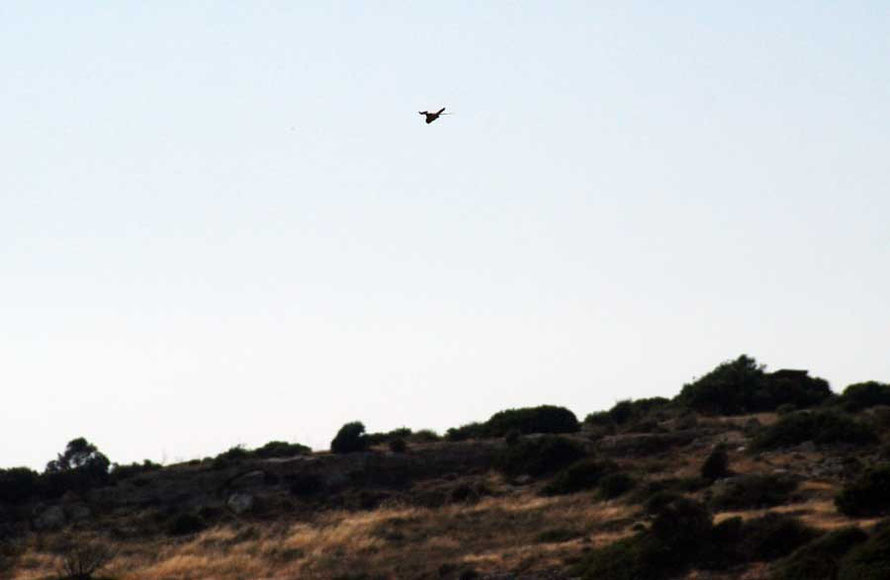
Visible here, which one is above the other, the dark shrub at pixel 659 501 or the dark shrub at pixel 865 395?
the dark shrub at pixel 865 395

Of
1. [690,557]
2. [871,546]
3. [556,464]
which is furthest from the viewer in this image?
[556,464]

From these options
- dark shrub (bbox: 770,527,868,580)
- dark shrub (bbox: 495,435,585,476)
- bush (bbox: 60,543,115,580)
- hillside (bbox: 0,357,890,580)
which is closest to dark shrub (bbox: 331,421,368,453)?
hillside (bbox: 0,357,890,580)

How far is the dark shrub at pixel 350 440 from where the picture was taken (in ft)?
254

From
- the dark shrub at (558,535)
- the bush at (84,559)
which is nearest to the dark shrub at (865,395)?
the dark shrub at (558,535)

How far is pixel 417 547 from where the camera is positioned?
5728 centimetres

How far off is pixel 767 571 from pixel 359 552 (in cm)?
1704

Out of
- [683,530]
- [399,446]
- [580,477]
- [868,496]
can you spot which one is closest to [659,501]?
[683,530]

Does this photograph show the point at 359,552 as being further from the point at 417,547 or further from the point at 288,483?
the point at 288,483

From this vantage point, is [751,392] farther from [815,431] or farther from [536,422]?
[815,431]

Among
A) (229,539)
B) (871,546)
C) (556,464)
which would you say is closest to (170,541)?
(229,539)

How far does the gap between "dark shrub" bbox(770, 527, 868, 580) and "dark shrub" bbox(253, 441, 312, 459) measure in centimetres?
3781

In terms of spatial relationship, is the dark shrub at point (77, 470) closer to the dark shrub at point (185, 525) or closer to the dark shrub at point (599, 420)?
the dark shrub at point (185, 525)

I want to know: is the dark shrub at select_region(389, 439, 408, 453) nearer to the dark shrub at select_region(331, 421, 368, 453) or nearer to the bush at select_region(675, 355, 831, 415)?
the dark shrub at select_region(331, 421, 368, 453)

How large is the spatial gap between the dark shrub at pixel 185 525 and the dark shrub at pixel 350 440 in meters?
12.6
